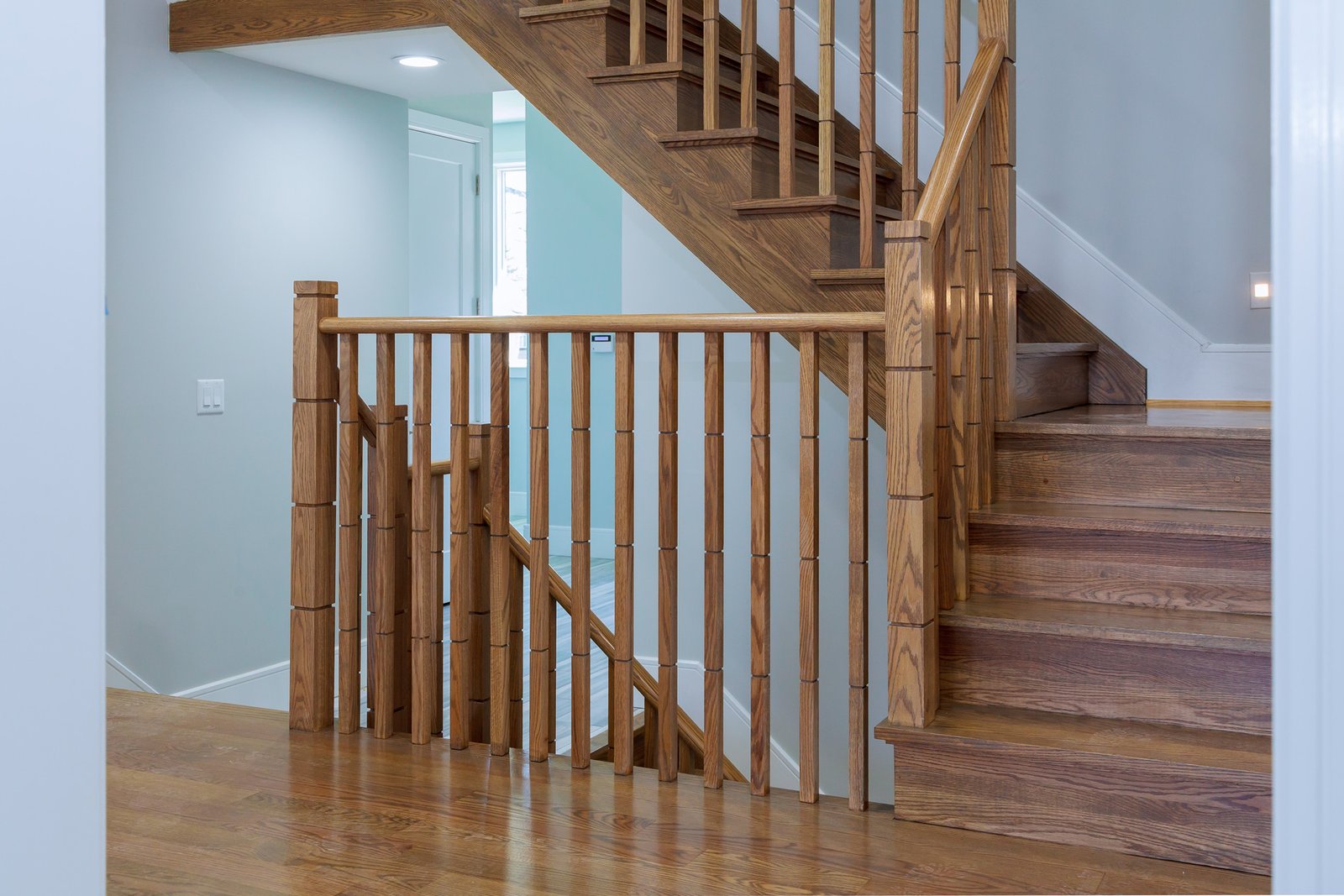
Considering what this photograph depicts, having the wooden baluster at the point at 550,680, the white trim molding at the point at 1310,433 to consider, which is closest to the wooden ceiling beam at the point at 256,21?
the wooden baluster at the point at 550,680

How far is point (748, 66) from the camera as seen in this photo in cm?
291

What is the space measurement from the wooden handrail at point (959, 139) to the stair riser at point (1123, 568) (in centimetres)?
69

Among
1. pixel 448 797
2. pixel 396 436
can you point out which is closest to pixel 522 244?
pixel 396 436

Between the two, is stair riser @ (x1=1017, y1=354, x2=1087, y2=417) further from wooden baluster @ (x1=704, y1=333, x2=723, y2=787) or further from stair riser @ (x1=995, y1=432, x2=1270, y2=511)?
wooden baluster @ (x1=704, y1=333, x2=723, y2=787)

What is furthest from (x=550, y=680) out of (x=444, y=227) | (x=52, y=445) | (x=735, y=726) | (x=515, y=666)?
(x=444, y=227)

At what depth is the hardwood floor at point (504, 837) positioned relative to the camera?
74.2 inches

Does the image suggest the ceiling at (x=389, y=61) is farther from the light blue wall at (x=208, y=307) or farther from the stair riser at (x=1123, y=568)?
the stair riser at (x=1123, y=568)

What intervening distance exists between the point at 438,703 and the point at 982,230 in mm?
1632

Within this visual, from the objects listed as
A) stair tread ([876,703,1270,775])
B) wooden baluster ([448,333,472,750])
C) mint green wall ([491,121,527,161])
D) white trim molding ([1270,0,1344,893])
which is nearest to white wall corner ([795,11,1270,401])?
stair tread ([876,703,1270,775])

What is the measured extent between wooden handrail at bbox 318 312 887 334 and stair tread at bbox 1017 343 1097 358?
0.82 metres

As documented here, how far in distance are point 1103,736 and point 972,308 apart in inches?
34.7

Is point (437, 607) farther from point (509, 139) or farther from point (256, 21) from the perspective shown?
point (509, 139)

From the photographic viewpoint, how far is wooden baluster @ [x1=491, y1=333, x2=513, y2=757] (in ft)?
8.08

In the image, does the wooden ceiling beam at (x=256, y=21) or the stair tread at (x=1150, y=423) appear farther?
the wooden ceiling beam at (x=256, y=21)
